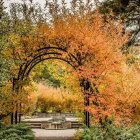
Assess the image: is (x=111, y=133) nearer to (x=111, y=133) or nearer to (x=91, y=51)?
(x=111, y=133)

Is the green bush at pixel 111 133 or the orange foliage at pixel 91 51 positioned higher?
the orange foliage at pixel 91 51

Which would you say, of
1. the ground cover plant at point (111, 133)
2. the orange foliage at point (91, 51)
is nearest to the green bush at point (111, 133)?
the ground cover plant at point (111, 133)

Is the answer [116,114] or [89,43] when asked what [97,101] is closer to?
[116,114]

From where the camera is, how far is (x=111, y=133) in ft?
49.3

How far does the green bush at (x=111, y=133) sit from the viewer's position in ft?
47.4

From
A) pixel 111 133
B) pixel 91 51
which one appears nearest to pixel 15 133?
pixel 111 133

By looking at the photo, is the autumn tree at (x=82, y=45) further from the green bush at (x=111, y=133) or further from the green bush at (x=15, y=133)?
the green bush at (x=15, y=133)

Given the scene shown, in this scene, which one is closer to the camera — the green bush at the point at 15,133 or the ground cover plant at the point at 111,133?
the ground cover plant at the point at 111,133

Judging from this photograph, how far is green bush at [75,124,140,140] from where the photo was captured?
47.4ft

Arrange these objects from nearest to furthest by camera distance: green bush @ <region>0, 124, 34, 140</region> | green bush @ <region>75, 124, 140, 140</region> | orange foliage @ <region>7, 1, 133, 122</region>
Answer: green bush @ <region>75, 124, 140, 140</region>, green bush @ <region>0, 124, 34, 140</region>, orange foliage @ <region>7, 1, 133, 122</region>

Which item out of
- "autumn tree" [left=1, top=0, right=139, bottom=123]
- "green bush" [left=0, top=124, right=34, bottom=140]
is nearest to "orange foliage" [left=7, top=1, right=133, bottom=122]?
"autumn tree" [left=1, top=0, right=139, bottom=123]

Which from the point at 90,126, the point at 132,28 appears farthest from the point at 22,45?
the point at 132,28

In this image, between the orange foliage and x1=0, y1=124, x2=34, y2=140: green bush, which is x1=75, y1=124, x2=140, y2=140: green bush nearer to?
the orange foliage

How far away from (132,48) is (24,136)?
479 inches
